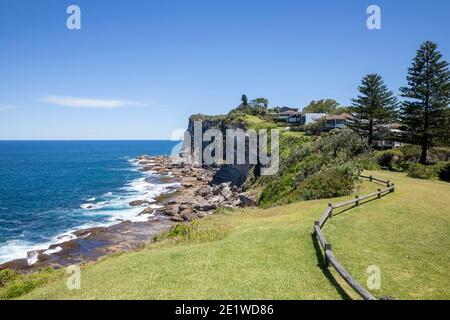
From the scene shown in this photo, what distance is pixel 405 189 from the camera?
24266mm

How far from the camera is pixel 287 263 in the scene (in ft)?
38.2

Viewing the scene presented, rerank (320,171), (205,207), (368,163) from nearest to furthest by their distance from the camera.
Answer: (320,171) → (368,163) → (205,207)

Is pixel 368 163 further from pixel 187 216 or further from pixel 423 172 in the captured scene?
pixel 187 216

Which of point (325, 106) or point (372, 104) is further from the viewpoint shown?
point (325, 106)

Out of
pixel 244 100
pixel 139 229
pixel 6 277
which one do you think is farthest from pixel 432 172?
pixel 244 100

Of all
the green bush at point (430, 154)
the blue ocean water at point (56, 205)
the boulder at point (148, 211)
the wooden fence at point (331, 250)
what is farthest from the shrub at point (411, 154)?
the blue ocean water at point (56, 205)

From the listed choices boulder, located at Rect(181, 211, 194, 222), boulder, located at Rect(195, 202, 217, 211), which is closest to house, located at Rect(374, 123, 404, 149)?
boulder, located at Rect(195, 202, 217, 211)

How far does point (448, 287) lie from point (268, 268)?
17.8ft

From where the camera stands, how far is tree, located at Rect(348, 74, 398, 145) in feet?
162

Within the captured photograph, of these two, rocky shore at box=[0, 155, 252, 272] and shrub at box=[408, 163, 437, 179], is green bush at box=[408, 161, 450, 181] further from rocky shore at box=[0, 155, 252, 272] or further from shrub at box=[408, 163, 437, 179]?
rocky shore at box=[0, 155, 252, 272]

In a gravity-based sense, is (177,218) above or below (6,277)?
below

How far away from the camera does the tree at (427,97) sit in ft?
126

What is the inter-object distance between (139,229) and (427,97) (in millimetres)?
41224
